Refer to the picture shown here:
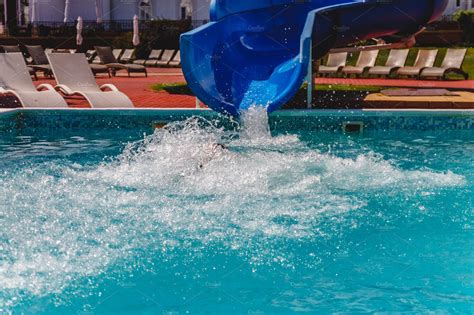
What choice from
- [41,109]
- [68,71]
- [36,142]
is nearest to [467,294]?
[36,142]

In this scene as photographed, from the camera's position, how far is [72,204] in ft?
15.8

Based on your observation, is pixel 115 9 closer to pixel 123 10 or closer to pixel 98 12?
pixel 123 10

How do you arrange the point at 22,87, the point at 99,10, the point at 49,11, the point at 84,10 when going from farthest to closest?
the point at 49,11 → the point at 84,10 → the point at 99,10 → the point at 22,87

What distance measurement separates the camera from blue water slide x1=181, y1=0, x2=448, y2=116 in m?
8.38

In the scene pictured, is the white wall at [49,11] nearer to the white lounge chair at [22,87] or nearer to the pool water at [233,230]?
the white lounge chair at [22,87]

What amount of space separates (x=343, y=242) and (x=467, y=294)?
88 cm

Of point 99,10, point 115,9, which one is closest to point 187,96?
point 99,10

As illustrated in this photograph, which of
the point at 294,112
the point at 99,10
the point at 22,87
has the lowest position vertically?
the point at 294,112

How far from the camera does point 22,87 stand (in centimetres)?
930

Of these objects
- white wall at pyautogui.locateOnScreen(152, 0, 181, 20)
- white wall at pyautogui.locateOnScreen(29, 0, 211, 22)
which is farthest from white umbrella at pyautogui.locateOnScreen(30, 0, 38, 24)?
white wall at pyautogui.locateOnScreen(152, 0, 181, 20)

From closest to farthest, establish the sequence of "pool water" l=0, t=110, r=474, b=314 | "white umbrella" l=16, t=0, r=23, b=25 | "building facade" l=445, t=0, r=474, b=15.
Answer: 1. "pool water" l=0, t=110, r=474, b=314
2. "building facade" l=445, t=0, r=474, b=15
3. "white umbrella" l=16, t=0, r=23, b=25

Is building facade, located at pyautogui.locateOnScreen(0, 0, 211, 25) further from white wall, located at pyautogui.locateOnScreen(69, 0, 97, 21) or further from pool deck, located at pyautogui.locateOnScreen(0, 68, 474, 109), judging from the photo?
pool deck, located at pyautogui.locateOnScreen(0, 68, 474, 109)

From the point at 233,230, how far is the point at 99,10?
2617 cm

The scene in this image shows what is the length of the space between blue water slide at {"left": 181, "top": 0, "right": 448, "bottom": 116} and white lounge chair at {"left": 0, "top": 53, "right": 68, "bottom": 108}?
70.6 inches
